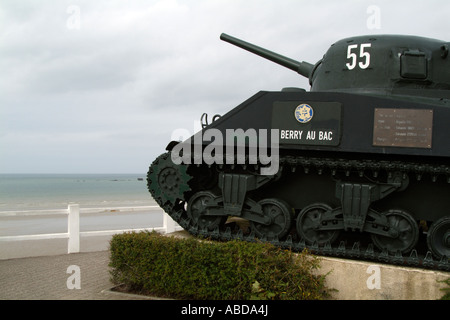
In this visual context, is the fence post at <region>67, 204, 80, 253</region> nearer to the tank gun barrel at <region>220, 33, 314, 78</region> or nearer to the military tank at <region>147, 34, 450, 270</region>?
the military tank at <region>147, 34, 450, 270</region>

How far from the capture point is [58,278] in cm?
884

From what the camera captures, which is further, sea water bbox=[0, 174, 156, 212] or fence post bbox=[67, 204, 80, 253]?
sea water bbox=[0, 174, 156, 212]

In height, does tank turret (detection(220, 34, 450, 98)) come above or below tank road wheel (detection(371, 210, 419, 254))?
above

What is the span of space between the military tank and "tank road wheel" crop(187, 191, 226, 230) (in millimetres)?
22

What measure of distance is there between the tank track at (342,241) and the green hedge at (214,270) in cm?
69

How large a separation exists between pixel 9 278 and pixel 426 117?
7908 millimetres

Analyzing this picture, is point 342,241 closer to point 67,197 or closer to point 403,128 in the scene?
point 403,128

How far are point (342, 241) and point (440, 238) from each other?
158 centimetres

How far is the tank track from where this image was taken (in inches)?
291

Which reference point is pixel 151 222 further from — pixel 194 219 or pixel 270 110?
pixel 270 110

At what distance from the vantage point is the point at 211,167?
9461 mm

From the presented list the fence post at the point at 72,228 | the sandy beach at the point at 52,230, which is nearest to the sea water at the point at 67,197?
the sandy beach at the point at 52,230

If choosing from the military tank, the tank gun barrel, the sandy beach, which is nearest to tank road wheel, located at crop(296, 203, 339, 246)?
the military tank

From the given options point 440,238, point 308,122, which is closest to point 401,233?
point 440,238
